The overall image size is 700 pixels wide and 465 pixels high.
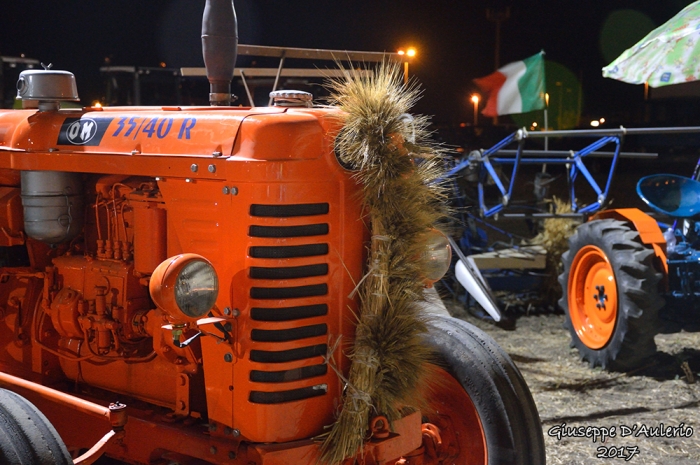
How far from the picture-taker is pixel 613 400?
15.7 ft

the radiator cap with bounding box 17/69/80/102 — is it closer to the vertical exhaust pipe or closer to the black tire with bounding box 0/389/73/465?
the vertical exhaust pipe

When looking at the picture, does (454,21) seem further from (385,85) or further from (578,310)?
(385,85)

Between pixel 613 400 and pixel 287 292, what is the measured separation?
10.4ft

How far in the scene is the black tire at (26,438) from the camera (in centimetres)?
225

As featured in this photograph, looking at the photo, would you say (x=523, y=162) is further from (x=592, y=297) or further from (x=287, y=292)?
(x=287, y=292)

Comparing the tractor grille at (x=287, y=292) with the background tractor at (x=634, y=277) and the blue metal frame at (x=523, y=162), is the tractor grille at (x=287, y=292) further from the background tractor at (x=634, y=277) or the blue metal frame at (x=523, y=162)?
the blue metal frame at (x=523, y=162)

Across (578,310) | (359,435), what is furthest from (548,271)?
(359,435)

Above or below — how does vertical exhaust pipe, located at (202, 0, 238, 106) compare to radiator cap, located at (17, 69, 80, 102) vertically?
above

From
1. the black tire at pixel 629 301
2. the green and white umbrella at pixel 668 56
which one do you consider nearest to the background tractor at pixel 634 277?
the black tire at pixel 629 301

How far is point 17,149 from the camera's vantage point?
3141 mm

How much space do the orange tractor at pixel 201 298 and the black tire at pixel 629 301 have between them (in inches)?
97.8

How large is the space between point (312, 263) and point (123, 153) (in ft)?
2.85

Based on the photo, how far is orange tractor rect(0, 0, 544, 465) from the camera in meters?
2.42

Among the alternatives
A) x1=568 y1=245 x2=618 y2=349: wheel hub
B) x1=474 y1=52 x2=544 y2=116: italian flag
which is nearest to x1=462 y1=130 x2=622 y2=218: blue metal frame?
x1=568 y1=245 x2=618 y2=349: wheel hub
